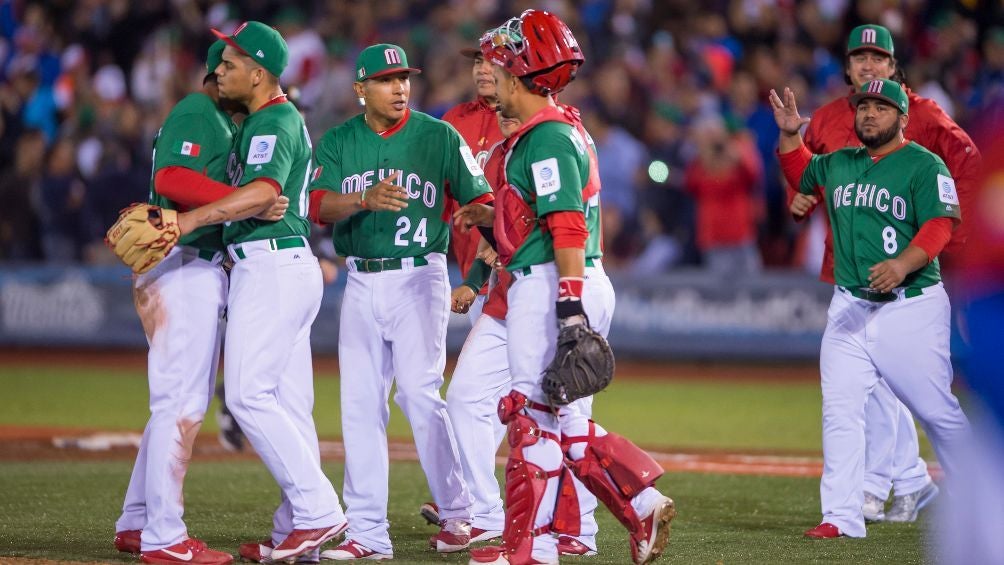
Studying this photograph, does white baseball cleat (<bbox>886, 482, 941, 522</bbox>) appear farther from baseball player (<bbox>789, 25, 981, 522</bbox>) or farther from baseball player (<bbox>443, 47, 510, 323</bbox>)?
baseball player (<bbox>443, 47, 510, 323</bbox>)

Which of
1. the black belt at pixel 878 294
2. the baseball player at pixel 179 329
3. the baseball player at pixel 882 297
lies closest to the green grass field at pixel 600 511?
the baseball player at pixel 179 329

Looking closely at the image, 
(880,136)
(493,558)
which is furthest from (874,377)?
(493,558)

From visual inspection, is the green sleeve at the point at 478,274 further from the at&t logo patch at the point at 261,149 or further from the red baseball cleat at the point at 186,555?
the red baseball cleat at the point at 186,555

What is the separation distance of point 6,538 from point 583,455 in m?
2.99

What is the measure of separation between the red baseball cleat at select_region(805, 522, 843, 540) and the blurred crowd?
337 inches

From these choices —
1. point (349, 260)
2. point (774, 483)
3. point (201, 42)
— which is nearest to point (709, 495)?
point (774, 483)

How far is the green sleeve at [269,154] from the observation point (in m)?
5.93

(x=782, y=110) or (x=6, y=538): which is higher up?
(x=782, y=110)

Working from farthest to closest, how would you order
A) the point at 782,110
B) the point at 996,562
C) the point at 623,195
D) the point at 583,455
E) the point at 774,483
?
the point at 623,195 → the point at 774,483 → the point at 782,110 → the point at 583,455 → the point at 996,562

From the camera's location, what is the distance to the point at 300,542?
5984 millimetres

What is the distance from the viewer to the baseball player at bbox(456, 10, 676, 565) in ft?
18.1

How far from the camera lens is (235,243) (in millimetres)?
A: 6098

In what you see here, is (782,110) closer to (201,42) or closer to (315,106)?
(315,106)

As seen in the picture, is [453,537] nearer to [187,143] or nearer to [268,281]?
[268,281]
